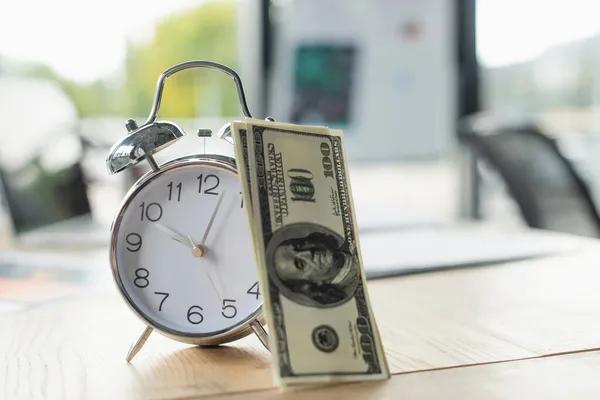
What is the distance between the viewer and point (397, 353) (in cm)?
66

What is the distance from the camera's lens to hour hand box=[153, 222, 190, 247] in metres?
0.65

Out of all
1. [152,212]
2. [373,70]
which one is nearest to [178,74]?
[373,70]

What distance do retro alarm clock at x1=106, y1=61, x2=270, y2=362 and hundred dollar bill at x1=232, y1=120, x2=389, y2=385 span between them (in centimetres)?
6

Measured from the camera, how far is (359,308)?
1.94ft

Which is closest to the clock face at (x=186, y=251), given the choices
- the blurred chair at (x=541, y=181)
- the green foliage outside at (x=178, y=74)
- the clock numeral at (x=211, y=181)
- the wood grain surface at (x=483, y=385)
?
the clock numeral at (x=211, y=181)

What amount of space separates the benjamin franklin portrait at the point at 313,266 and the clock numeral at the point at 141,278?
0.16m

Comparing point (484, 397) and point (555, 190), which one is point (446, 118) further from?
point (484, 397)

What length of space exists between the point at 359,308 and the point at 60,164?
1563mm

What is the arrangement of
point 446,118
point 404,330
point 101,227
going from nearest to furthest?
1. point 404,330
2. point 101,227
3. point 446,118

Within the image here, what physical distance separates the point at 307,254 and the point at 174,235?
14 centimetres

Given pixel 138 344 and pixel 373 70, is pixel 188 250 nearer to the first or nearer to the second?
pixel 138 344

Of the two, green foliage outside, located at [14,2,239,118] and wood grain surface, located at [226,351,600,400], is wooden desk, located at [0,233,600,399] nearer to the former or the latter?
wood grain surface, located at [226,351,600,400]

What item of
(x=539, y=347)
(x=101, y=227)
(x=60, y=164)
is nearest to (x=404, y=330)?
(x=539, y=347)

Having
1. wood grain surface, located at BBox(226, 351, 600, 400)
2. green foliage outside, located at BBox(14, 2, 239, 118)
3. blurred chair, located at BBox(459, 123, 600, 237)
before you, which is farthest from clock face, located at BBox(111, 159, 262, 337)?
green foliage outside, located at BBox(14, 2, 239, 118)
